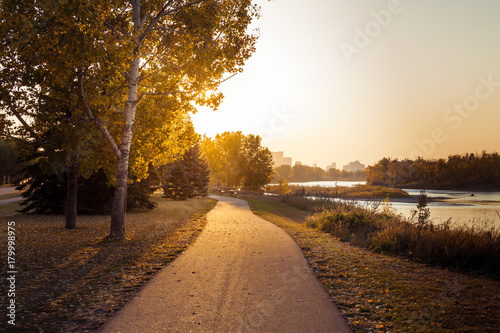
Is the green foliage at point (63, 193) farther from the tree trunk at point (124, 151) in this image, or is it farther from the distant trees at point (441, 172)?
the distant trees at point (441, 172)

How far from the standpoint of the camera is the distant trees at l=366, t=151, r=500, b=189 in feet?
181

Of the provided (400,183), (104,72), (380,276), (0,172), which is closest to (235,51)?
(104,72)

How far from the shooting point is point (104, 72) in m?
11.1

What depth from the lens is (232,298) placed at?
5.55m

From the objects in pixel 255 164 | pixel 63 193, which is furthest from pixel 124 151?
pixel 255 164

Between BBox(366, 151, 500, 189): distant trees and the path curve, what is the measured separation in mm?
64273

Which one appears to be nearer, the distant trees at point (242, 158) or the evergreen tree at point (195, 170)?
the evergreen tree at point (195, 170)

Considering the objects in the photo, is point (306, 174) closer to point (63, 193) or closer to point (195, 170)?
point (195, 170)

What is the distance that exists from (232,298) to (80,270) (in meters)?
4.31

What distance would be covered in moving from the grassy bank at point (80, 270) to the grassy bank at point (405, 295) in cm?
445

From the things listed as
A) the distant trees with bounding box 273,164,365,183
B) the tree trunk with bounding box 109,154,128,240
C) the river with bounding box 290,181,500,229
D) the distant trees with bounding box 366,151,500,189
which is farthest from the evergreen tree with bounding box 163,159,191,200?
the distant trees with bounding box 273,164,365,183

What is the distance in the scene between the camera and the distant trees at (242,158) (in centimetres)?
5742

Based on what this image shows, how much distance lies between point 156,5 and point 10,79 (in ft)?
19.5

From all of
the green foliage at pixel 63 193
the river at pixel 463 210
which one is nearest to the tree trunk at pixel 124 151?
the green foliage at pixel 63 193
